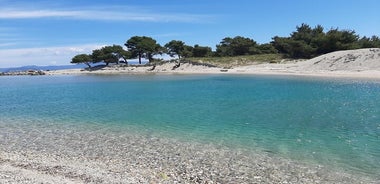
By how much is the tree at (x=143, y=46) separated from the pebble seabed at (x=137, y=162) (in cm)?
10583

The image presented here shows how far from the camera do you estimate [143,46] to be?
415 feet

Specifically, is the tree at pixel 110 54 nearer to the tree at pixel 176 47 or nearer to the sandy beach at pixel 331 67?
the tree at pixel 176 47

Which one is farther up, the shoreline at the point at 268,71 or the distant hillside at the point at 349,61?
the distant hillside at the point at 349,61

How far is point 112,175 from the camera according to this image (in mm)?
13547

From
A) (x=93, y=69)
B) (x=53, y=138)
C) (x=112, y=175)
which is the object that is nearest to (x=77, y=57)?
(x=93, y=69)

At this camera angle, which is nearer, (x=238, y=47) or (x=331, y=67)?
(x=331, y=67)

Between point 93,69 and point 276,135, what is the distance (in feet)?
393

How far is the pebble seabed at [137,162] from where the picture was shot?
526 inches

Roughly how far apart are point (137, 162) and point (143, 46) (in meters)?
113

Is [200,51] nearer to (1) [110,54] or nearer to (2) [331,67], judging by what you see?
(1) [110,54]

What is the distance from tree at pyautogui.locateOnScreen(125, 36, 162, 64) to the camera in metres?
127

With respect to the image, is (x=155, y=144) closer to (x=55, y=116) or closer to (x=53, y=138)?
(x=53, y=138)

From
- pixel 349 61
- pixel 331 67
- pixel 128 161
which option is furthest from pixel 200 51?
pixel 128 161

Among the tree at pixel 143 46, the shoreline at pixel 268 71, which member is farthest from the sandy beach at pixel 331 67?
the tree at pixel 143 46
